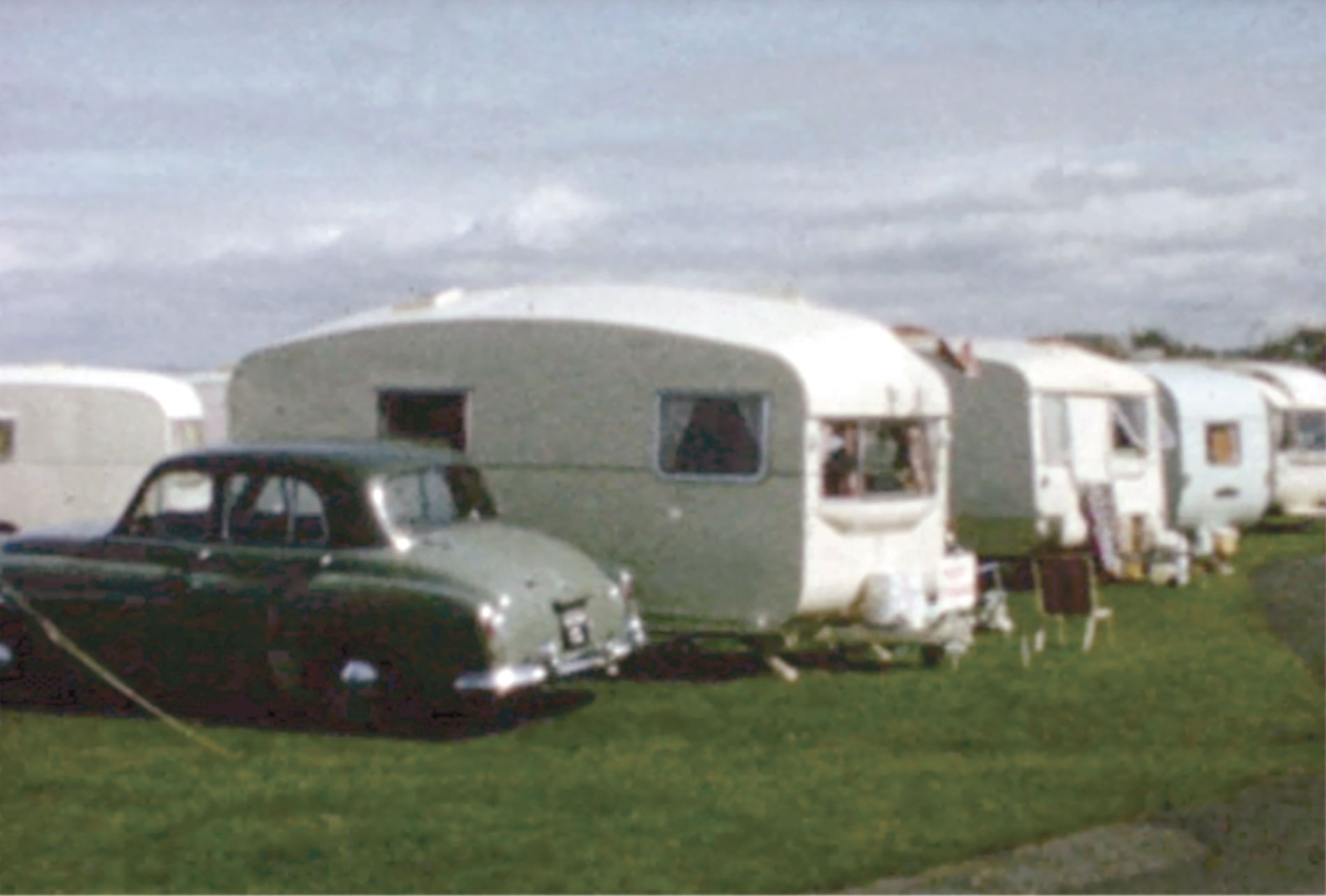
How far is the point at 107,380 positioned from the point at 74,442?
70 cm

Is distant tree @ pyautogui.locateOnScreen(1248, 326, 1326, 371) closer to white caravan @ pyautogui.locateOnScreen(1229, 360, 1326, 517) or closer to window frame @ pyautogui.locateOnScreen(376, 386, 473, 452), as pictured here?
white caravan @ pyautogui.locateOnScreen(1229, 360, 1326, 517)

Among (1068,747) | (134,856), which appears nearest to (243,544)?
(134,856)

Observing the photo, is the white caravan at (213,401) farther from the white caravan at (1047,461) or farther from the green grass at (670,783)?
the green grass at (670,783)

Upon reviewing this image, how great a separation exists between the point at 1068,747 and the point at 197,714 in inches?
201

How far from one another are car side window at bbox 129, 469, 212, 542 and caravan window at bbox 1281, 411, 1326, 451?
19793mm

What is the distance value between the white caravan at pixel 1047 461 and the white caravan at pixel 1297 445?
723 centimetres

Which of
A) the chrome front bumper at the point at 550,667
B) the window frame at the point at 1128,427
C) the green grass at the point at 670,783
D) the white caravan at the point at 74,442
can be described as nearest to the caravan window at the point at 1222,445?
the window frame at the point at 1128,427

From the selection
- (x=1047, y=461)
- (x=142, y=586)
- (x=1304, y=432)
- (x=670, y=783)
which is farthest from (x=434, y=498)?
(x=1304, y=432)

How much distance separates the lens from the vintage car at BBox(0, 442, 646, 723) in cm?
1084

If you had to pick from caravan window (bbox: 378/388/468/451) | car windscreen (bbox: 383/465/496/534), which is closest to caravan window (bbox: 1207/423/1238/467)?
caravan window (bbox: 378/388/468/451)

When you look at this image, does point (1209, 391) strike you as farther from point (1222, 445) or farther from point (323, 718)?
point (323, 718)

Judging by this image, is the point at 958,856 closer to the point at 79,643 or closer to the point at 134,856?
the point at 134,856

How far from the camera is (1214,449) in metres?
24.9

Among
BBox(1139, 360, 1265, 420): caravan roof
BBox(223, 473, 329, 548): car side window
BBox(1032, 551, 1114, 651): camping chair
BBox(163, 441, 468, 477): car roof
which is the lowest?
BBox(1032, 551, 1114, 651): camping chair
